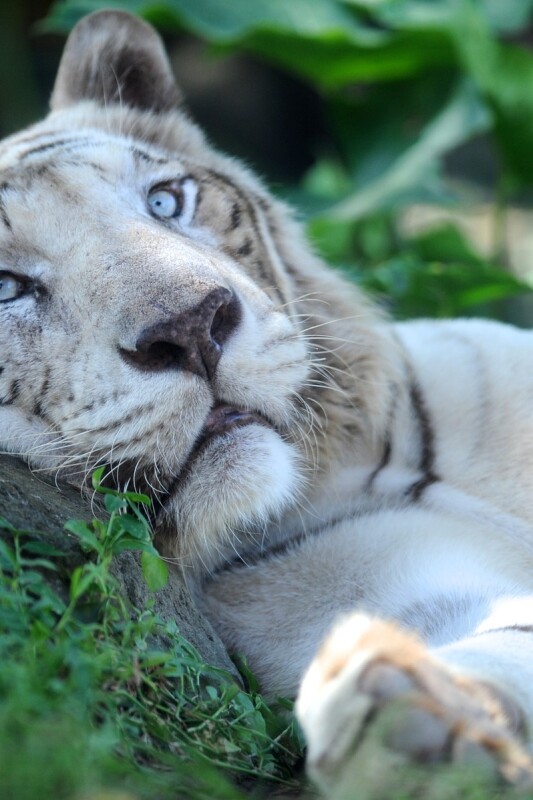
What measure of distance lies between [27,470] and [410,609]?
608 mm

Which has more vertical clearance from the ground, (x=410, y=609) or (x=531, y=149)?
(x=531, y=149)

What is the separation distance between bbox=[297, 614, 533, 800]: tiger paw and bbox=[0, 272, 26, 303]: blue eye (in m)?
0.91

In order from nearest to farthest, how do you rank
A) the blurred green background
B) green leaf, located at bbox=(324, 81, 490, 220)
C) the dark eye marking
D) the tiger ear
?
1. the dark eye marking
2. the tiger ear
3. the blurred green background
4. green leaf, located at bbox=(324, 81, 490, 220)

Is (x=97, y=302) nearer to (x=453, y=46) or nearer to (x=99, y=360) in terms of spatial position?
(x=99, y=360)

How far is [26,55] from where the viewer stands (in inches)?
209

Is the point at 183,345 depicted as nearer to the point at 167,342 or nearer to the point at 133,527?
the point at 167,342

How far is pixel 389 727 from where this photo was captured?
0.92 metres

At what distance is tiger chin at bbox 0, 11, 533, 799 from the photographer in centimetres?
145

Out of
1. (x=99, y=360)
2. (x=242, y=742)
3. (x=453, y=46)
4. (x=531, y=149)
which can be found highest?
(x=453, y=46)

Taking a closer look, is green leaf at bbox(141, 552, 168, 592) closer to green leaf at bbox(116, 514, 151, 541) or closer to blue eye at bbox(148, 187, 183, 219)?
green leaf at bbox(116, 514, 151, 541)

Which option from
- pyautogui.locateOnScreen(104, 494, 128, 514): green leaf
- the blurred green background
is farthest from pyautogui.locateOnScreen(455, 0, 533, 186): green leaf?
pyautogui.locateOnScreen(104, 494, 128, 514): green leaf

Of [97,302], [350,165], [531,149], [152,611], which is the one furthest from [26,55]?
[152,611]

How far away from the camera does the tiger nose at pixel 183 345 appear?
1412 mm

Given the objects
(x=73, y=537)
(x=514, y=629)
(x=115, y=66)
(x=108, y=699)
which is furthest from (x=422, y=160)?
(x=108, y=699)
